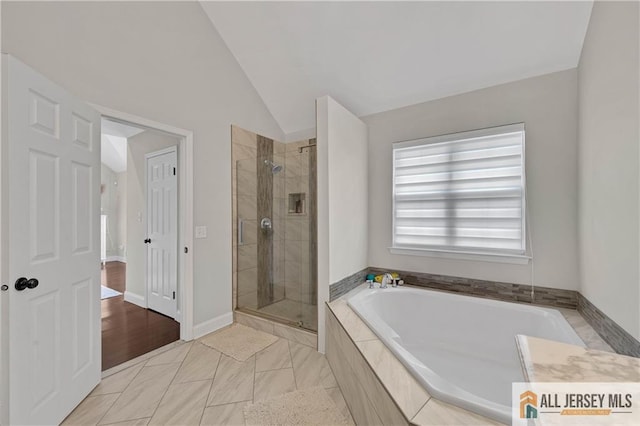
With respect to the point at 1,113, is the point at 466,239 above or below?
below

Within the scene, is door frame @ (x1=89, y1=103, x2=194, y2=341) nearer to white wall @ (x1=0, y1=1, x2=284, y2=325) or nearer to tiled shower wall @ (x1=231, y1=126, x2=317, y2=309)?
white wall @ (x1=0, y1=1, x2=284, y2=325)

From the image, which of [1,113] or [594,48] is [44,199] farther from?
[594,48]

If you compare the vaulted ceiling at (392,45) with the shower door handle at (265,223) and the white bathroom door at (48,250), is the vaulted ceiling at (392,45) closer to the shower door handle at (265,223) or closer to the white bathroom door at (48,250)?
the shower door handle at (265,223)

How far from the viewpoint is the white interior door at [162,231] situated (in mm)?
3170

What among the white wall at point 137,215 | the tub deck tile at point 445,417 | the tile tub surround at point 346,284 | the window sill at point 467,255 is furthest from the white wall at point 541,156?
the white wall at point 137,215

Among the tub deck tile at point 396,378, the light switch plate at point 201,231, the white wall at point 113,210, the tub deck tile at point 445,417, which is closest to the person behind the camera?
the tub deck tile at point 445,417

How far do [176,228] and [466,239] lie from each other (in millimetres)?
3039

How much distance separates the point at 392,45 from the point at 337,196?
4.62 feet

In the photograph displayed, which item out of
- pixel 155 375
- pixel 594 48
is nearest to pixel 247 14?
pixel 594 48

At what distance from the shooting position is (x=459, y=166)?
8.26ft

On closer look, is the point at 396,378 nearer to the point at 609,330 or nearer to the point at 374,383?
the point at 374,383

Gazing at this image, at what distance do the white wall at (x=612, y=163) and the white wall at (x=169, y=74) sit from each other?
9.86 ft

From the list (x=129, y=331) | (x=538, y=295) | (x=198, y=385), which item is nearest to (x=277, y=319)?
(x=198, y=385)

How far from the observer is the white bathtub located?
1.88 meters
